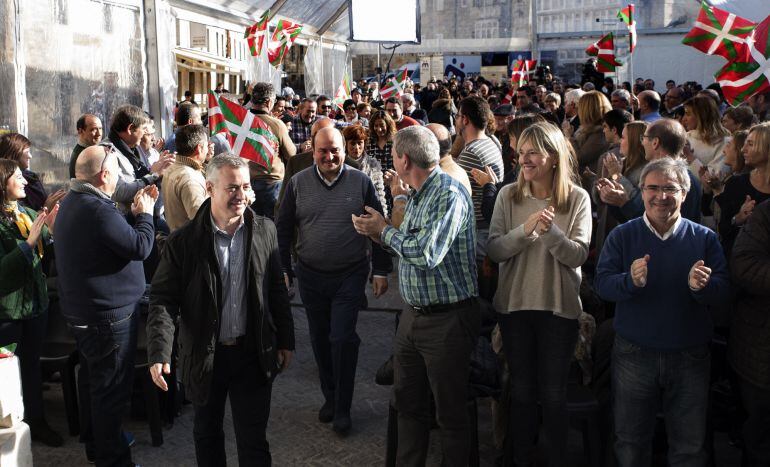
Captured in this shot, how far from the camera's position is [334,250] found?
469 centimetres

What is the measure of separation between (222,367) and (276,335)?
32cm

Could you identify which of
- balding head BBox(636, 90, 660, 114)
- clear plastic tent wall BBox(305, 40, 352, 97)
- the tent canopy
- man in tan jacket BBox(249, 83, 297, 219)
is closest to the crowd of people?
man in tan jacket BBox(249, 83, 297, 219)

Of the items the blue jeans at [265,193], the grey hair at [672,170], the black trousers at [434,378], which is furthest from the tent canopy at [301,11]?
the grey hair at [672,170]

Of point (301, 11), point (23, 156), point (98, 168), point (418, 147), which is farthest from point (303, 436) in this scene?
point (301, 11)

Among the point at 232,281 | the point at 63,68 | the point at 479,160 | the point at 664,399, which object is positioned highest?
the point at 63,68

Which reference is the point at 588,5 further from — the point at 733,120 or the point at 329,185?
the point at 329,185

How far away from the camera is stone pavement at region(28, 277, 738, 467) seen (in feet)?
14.3

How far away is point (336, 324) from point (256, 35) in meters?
10.4

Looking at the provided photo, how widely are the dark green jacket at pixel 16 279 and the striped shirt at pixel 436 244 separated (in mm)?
2132

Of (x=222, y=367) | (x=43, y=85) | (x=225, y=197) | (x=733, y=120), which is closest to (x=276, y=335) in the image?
(x=222, y=367)

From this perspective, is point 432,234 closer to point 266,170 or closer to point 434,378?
point 434,378

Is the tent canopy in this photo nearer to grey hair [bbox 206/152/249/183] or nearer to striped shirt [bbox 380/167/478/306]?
grey hair [bbox 206/152/249/183]

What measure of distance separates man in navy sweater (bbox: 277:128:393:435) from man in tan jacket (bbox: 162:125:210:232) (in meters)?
0.55

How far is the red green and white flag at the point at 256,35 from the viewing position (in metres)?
13.9
